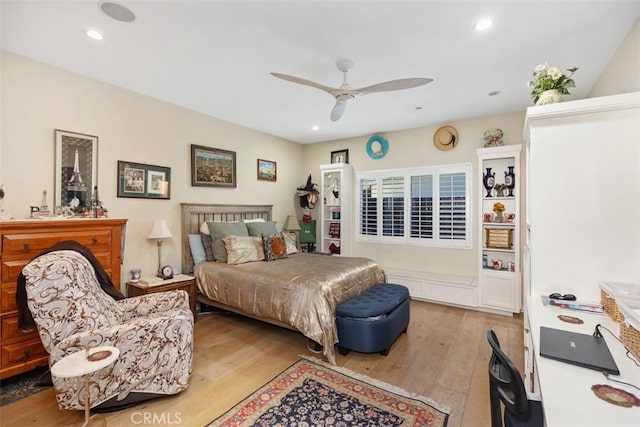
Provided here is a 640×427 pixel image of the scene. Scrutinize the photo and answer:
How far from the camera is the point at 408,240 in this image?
16.1 feet

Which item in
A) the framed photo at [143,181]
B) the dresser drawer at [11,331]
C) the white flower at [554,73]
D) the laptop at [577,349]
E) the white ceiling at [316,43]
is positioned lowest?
the dresser drawer at [11,331]

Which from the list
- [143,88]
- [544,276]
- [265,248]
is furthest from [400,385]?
[143,88]

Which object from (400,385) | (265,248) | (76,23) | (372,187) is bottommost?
(400,385)

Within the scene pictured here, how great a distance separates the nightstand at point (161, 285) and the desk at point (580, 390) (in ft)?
11.1

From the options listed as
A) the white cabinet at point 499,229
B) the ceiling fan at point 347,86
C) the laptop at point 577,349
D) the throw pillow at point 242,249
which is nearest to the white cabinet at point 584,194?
the laptop at point 577,349

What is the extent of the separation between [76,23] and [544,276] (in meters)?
3.82

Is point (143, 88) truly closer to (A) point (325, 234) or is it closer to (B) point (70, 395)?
(B) point (70, 395)

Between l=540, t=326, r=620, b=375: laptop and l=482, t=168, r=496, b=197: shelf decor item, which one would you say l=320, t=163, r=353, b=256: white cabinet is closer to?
l=482, t=168, r=496, b=197: shelf decor item

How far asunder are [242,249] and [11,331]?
214cm

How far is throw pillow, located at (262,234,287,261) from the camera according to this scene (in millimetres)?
3961

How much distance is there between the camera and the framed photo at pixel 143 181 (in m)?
3.32

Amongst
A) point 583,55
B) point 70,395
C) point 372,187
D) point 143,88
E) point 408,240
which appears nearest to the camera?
point 70,395

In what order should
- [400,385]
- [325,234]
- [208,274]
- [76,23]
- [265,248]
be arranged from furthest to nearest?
[325,234]
[265,248]
[208,274]
[400,385]
[76,23]

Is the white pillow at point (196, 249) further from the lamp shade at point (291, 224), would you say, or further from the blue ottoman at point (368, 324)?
the blue ottoman at point (368, 324)
